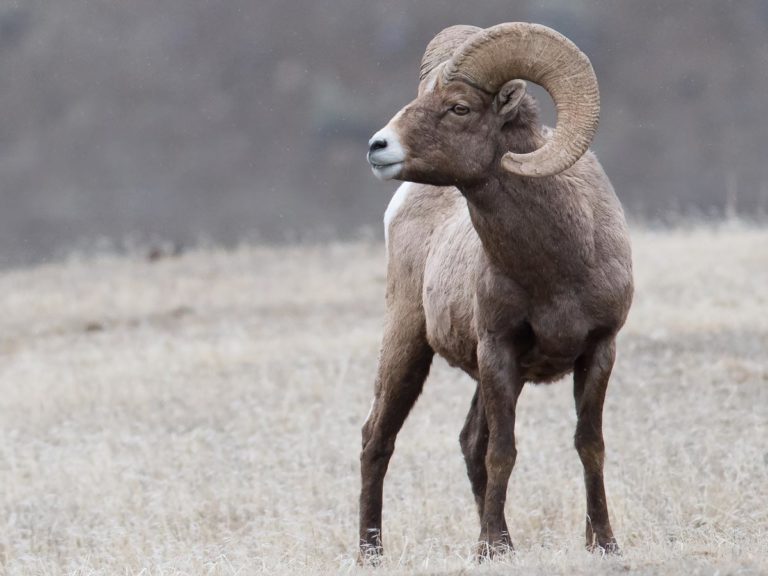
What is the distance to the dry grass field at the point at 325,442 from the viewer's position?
23.5 feet

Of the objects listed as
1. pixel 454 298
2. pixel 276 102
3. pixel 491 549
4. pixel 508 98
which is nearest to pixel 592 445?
pixel 491 549

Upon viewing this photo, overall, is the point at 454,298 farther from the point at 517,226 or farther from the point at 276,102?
the point at 276,102

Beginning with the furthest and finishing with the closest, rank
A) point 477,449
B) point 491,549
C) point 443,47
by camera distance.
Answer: point 477,449
point 443,47
point 491,549

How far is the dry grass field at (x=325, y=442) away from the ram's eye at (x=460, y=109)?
1750mm

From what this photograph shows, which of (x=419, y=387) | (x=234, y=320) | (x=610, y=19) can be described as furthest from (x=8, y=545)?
(x=610, y=19)

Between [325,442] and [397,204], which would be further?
[325,442]

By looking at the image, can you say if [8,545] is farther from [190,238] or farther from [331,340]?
[190,238]

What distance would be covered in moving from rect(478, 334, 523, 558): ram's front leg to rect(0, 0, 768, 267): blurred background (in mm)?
25827

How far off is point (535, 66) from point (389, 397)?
202 centimetres

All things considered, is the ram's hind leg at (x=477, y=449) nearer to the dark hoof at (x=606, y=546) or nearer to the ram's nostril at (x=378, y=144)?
the dark hoof at (x=606, y=546)

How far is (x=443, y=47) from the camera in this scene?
6.58m

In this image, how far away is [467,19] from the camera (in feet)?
128

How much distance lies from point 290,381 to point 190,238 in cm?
1905

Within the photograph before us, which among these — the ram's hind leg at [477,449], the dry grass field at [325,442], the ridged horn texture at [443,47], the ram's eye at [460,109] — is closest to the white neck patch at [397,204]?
the ram's hind leg at [477,449]
